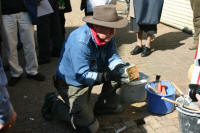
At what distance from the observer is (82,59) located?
3158 mm

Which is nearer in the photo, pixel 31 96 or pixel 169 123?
pixel 169 123

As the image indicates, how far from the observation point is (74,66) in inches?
126

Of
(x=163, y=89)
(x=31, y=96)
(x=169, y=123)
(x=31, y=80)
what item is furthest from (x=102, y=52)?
(x=31, y=80)

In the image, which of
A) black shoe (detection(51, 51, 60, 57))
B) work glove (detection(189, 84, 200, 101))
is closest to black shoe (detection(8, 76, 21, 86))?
black shoe (detection(51, 51, 60, 57))

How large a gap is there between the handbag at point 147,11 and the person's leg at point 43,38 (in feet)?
6.37

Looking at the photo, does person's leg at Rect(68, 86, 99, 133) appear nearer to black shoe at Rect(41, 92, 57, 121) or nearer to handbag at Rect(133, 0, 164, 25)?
black shoe at Rect(41, 92, 57, 121)

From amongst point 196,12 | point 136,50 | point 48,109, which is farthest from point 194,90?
point 196,12

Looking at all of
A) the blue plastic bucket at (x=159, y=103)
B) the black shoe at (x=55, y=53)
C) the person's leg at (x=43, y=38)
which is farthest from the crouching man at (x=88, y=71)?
the black shoe at (x=55, y=53)

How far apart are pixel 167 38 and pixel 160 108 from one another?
4.12 meters

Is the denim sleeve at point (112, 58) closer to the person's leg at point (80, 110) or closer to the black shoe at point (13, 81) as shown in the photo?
the person's leg at point (80, 110)

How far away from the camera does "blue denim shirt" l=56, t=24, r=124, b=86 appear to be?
3.17 meters

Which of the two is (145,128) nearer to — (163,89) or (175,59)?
(163,89)

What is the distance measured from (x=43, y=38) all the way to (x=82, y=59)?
263 centimetres

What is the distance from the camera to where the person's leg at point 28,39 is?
4.50 metres
